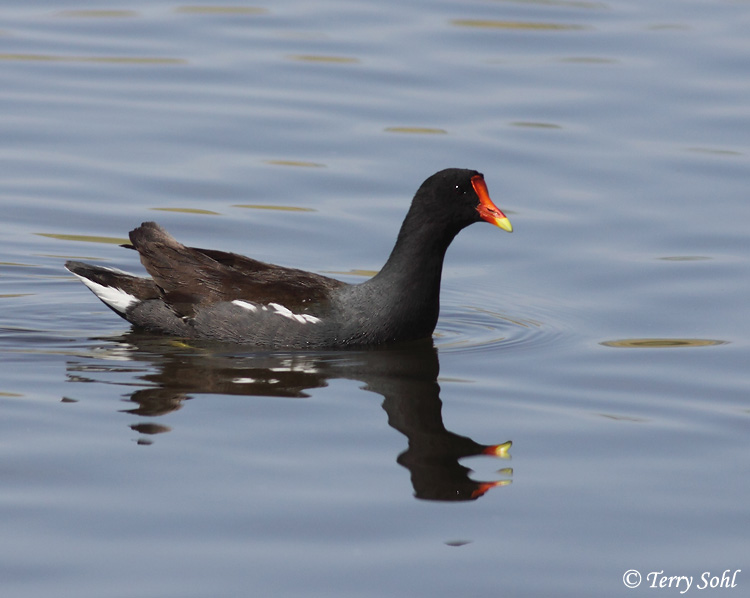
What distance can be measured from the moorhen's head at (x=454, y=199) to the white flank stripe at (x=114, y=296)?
1.98m

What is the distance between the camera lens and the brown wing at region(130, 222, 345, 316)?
29.7 ft

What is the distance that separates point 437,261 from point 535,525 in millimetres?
3309

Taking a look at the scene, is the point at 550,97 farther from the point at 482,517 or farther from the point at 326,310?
the point at 482,517

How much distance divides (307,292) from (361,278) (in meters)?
1.53

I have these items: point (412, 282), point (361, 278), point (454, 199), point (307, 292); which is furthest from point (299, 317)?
point (361, 278)

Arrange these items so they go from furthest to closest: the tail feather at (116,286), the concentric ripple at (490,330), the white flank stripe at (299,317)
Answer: the tail feather at (116,286), the concentric ripple at (490,330), the white flank stripe at (299,317)

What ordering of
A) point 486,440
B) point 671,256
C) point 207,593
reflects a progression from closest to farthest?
point 207,593, point 486,440, point 671,256

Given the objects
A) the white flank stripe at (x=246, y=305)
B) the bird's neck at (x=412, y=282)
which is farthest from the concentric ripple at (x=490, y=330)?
the white flank stripe at (x=246, y=305)

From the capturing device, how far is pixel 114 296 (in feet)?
31.3

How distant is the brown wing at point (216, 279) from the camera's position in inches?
357

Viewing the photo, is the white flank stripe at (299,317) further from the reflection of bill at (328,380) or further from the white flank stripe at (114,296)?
the white flank stripe at (114,296)

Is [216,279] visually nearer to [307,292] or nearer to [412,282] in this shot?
[307,292]

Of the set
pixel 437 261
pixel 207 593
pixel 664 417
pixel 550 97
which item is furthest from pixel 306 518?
pixel 550 97

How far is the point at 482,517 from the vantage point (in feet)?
20.7
